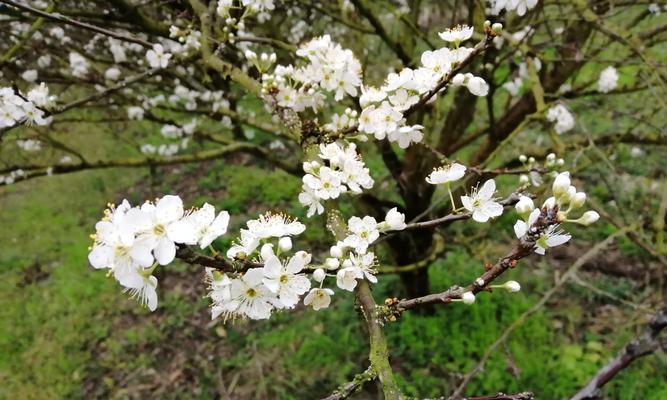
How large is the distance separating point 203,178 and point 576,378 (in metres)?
5.25

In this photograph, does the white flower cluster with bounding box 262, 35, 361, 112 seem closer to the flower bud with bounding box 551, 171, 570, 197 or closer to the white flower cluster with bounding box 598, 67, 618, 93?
the flower bud with bounding box 551, 171, 570, 197

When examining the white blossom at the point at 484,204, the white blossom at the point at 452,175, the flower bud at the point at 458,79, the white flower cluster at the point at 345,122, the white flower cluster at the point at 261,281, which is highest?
the white flower cluster at the point at 345,122

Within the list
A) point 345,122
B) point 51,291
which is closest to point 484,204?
point 345,122

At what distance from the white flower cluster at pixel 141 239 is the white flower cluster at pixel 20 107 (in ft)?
4.20

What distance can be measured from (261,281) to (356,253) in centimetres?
32

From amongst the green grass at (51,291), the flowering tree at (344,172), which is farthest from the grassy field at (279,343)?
the flowering tree at (344,172)

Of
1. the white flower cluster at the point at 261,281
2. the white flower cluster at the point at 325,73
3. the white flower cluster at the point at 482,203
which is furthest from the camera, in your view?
the white flower cluster at the point at 325,73

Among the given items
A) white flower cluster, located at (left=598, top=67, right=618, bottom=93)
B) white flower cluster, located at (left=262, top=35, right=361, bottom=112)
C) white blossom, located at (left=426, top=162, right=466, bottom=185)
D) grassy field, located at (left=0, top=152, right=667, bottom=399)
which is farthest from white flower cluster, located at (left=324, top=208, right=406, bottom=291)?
white flower cluster, located at (left=598, top=67, right=618, bottom=93)

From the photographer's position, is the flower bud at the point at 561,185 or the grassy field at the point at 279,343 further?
the grassy field at the point at 279,343

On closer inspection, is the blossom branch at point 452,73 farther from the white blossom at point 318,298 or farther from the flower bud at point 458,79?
the white blossom at point 318,298

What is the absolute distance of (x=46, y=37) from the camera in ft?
15.9

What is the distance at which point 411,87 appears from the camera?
61.6 inches

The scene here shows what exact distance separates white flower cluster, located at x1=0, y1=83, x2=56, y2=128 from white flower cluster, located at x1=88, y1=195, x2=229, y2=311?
4.20ft

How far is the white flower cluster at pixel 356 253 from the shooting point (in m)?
1.22
